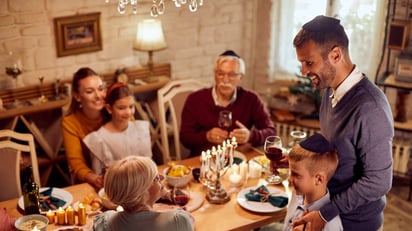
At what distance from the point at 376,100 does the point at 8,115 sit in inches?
92.8

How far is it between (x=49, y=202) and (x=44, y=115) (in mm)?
1363

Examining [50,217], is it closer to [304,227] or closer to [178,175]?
[178,175]

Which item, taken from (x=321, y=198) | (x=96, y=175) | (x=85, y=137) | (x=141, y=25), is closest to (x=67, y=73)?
(x=141, y=25)

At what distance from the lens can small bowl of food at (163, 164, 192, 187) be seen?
268 centimetres

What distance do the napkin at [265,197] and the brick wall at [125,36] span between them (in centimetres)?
183

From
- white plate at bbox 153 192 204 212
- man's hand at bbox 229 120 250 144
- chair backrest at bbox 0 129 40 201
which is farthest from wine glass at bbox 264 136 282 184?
chair backrest at bbox 0 129 40 201

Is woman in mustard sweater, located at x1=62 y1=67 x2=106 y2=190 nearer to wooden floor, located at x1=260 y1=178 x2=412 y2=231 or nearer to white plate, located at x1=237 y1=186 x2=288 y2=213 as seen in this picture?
white plate, located at x1=237 y1=186 x2=288 y2=213

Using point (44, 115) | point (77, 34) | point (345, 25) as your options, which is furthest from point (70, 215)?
point (345, 25)

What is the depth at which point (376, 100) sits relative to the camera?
2.05 metres

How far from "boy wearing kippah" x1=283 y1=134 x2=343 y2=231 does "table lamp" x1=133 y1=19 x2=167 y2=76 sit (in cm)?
194

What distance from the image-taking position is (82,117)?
3113 millimetres

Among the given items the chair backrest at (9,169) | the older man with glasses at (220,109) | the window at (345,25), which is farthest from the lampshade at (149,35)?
the chair backrest at (9,169)

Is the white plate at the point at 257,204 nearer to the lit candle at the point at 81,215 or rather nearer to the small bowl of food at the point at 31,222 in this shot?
the lit candle at the point at 81,215

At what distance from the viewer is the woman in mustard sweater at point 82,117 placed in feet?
9.86
